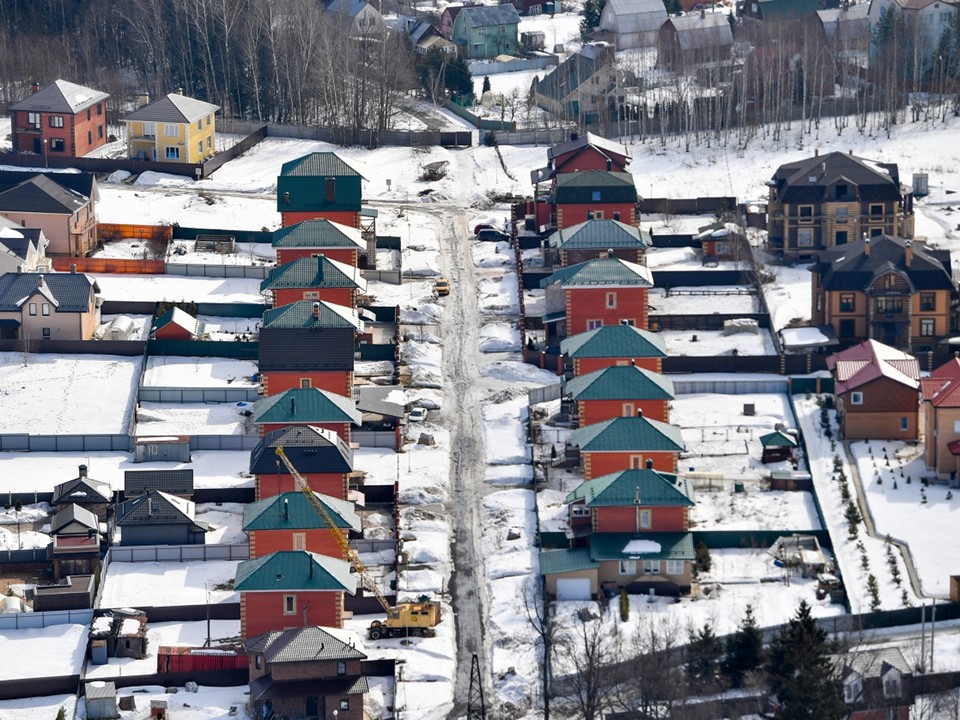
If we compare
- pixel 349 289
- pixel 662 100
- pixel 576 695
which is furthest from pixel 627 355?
pixel 662 100

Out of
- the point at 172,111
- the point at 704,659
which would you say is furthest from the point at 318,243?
the point at 704,659

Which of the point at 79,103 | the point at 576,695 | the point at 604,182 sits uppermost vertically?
the point at 79,103

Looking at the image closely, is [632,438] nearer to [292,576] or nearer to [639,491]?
[639,491]

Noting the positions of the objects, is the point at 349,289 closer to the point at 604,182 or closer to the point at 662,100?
the point at 604,182

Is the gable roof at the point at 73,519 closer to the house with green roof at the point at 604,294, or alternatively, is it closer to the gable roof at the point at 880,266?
the house with green roof at the point at 604,294

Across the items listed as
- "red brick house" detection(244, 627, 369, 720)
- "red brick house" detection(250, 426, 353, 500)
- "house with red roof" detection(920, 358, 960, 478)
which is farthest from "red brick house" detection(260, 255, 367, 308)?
"red brick house" detection(244, 627, 369, 720)

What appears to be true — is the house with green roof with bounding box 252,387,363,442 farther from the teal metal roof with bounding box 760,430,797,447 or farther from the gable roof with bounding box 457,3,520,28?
the gable roof with bounding box 457,3,520,28
